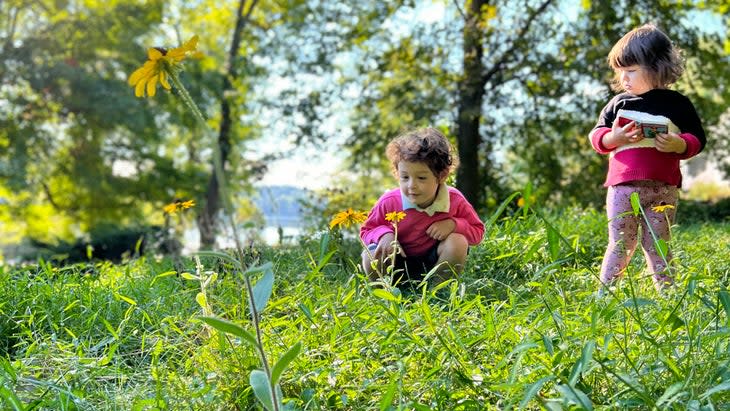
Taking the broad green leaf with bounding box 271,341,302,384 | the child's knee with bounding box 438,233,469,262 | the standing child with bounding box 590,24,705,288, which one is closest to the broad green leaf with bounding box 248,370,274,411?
the broad green leaf with bounding box 271,341,302,384

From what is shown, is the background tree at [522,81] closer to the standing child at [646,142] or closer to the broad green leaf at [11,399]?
the standing child at [646,142]

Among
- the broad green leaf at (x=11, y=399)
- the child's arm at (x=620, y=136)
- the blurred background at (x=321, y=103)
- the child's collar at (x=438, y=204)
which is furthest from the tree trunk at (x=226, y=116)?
the broad green leaf at (x=11, y=399)

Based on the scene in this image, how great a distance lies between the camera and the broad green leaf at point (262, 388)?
1.45 m

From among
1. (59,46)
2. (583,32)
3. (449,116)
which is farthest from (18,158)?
(583,32)

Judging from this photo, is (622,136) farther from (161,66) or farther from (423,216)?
(161,66)

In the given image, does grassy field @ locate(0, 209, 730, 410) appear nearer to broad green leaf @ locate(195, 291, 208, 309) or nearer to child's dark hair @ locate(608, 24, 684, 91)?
broad green leaf @ locate(195, 291, 208, 309)

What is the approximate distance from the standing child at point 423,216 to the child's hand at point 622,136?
67cm

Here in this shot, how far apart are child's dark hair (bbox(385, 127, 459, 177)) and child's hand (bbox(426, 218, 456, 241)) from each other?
21 centimetres

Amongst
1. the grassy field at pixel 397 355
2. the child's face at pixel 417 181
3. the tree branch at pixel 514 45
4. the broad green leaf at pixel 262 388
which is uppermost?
the tree branch at pixel 514 45

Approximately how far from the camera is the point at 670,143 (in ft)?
9.74

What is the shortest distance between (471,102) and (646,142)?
20.0ft

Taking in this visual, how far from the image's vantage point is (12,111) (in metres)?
15.6

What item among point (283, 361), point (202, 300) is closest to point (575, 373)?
point (283, 361)

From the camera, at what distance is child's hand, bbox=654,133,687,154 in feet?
9.71
